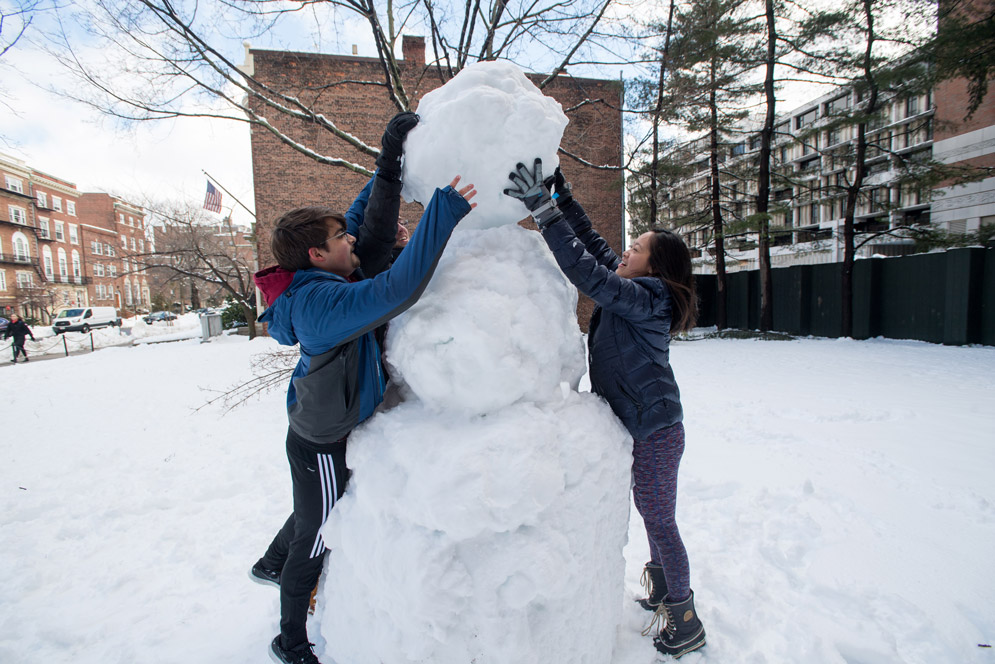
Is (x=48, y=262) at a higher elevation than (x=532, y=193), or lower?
higher

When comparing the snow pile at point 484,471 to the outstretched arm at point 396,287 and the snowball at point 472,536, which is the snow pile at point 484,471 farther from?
the outstretched arm at point 396,287

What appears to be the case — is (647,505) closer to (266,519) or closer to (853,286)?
(266,519)

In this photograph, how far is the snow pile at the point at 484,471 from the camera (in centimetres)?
131

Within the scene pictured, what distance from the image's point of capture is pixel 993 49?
8.21 meters

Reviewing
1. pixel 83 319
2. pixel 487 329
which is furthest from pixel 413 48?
pixel 83 319

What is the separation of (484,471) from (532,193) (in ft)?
2.94

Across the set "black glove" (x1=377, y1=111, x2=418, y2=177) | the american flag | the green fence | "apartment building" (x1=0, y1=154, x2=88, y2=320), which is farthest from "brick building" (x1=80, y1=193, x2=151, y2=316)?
"black glove" (x1=377, y1=111, x2=418, y2=177)

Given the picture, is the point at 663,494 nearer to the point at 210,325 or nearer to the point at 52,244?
the point at 210,325

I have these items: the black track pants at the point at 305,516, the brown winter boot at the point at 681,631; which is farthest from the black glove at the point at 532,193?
the brown winter boot at the point at 681,631

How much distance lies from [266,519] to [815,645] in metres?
3.14

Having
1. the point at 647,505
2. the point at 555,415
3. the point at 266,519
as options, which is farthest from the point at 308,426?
the point at 266,519

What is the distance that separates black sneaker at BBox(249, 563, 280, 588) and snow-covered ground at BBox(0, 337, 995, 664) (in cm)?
16

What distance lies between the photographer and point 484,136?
4.87 ft

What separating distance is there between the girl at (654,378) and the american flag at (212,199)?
545 inches
